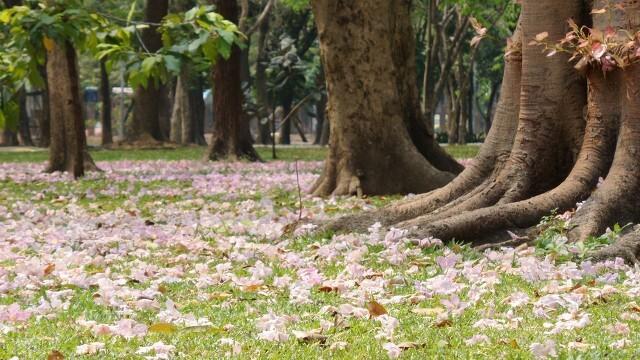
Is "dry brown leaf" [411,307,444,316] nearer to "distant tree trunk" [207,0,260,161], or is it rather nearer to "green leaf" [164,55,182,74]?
"green leaf" [164,55,182,74]

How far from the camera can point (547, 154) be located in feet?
28.4

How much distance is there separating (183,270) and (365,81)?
265 inches

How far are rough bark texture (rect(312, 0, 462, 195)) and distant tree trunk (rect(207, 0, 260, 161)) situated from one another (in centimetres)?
891

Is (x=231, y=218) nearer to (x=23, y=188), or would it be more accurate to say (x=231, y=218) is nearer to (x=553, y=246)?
(x=553, y=246)

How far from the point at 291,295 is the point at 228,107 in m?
16.9

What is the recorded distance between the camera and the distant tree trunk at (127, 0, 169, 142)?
33562 mm

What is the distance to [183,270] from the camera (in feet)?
23.1

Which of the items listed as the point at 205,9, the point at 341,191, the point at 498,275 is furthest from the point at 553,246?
the point at 341,191

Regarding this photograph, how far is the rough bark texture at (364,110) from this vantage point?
13.2 metres

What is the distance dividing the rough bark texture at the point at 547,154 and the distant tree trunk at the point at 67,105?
890 cm

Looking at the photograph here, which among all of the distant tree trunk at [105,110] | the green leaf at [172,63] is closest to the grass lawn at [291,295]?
the green leaf at [172,63]

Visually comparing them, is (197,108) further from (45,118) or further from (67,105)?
(67,105)

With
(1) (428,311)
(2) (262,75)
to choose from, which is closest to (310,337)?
(1) (428,311)

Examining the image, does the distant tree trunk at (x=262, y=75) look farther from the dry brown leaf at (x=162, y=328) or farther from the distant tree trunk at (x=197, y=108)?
the dry brown leaf at (x=162, y=328)
